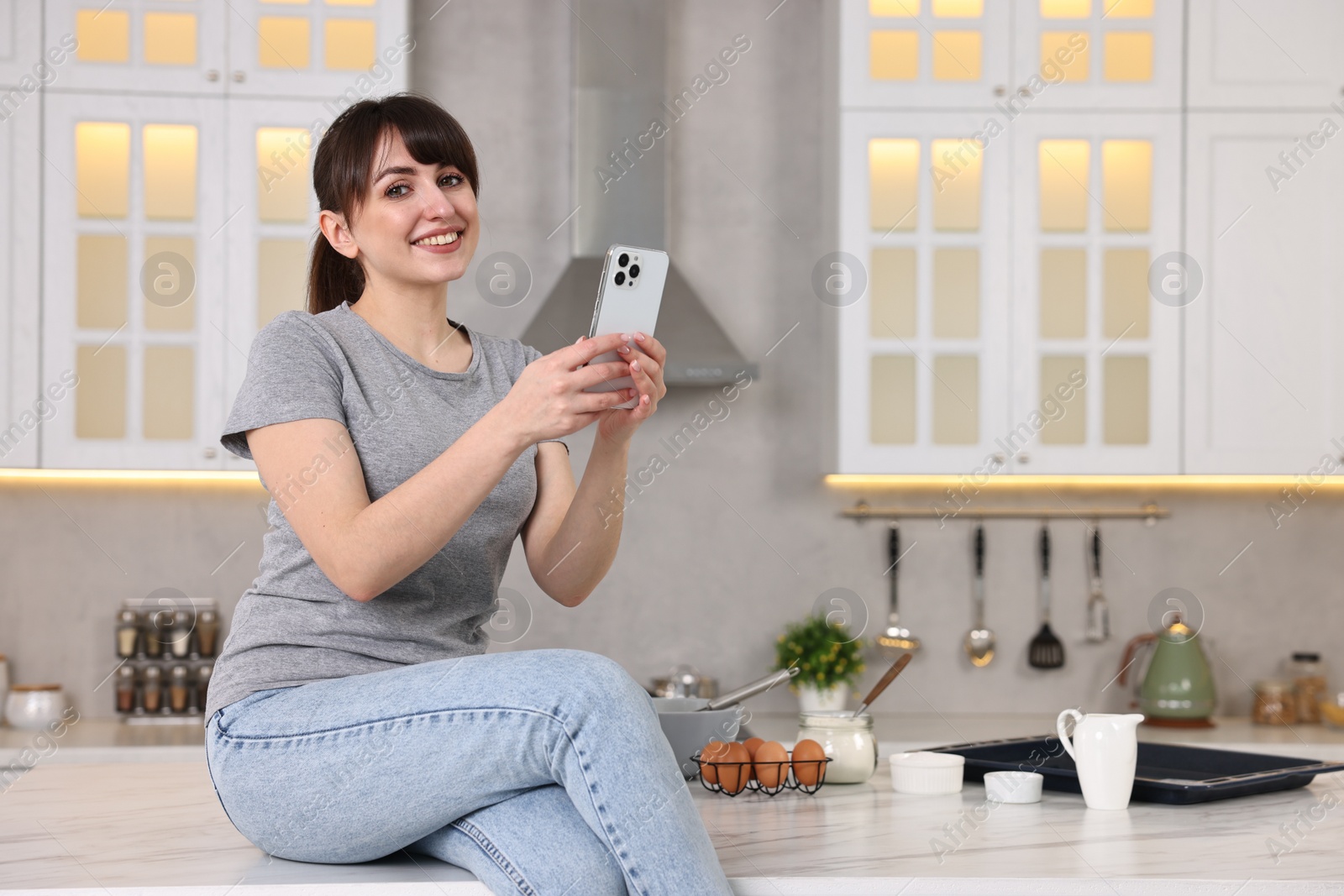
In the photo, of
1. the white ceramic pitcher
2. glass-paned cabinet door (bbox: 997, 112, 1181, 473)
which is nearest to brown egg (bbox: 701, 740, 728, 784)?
the white ceramic pitcher

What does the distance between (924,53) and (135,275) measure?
1.90m

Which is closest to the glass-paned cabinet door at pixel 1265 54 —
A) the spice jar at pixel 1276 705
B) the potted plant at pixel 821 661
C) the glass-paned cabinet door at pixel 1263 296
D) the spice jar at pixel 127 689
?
the glass-paned cabinet door at pixel 1263 296

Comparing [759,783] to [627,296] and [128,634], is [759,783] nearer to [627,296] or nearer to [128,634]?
[627,296]

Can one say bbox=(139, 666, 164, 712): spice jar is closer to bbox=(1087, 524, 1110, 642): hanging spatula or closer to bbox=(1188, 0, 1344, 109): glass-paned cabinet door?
bbox=(1087, 524, 1110, 642): hanging spatula

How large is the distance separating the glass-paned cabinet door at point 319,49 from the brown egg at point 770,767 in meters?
1.99

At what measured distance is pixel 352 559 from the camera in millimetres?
1096

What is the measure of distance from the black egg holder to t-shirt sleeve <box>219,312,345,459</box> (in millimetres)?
579

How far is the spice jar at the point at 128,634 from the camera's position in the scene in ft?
9.82

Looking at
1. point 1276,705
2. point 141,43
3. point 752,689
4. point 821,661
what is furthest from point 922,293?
point 141,43

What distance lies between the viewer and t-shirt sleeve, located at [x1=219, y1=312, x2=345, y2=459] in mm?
1157

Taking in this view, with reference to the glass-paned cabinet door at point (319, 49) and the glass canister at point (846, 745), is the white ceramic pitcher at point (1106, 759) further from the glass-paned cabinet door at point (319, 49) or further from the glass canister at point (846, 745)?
the glass-paned cabinet door at point (319, 49)

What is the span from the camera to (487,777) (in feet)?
3.28

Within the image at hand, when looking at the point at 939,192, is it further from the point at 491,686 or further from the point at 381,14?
the point at 491,686

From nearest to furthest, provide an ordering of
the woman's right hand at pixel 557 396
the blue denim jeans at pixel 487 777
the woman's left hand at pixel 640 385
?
the blue denim jeans at pixel 487 777, the woman's right hand at pixel 557 396, the woman's left hand at pixel 640 385
